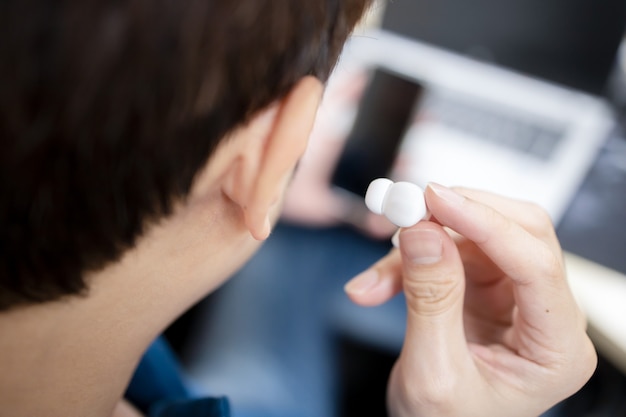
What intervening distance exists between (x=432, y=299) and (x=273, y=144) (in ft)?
0.66

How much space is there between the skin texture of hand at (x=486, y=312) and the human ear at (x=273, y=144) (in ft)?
0.39

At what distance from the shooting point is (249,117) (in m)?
0.34

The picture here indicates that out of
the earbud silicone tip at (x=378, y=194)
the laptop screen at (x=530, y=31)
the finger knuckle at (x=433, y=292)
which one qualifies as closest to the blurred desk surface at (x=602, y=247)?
the laptop screen at (x=530, y=31)

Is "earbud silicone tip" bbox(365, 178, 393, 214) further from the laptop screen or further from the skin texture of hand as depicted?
the laptop screen

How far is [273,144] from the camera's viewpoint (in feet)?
1.13

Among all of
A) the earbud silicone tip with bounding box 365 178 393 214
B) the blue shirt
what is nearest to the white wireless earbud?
the earbud silicone tip with bounding box 365 178 393 214

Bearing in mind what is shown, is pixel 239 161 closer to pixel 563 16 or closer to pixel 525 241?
pixel 525 241

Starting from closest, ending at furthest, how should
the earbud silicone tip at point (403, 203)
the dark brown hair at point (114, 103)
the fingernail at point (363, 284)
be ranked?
the dark brown hair at point (114, 103) < the earbud silicone tip at point (403, 203) < the fingernail at point (363, 284)

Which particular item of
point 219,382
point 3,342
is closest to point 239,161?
point 3,342

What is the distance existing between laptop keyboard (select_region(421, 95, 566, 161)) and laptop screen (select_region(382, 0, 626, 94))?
13 centimetres

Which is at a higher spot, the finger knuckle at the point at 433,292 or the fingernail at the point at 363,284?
the finger knuckle at the point at 433,292

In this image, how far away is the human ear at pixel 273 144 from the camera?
0.34 metres

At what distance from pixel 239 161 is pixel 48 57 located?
0.42ft

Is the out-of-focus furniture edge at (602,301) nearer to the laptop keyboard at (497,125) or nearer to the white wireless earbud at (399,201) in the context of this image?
the laptop keyboard at (497,125)
